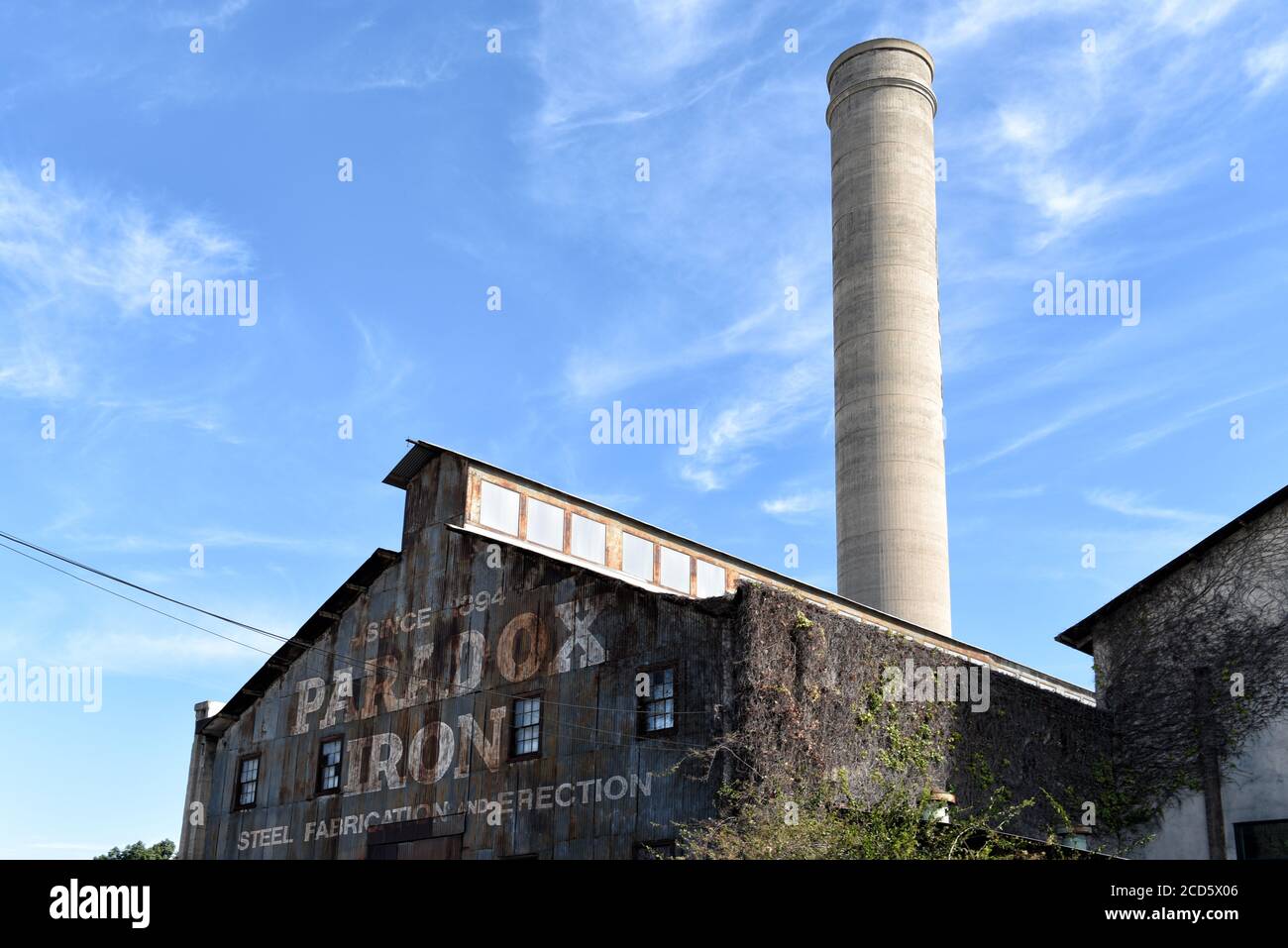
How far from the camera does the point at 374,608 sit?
30.0 meters

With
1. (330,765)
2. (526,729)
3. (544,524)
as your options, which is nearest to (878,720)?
(526,729)

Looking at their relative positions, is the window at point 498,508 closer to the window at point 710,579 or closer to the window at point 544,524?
the window at point 544,524

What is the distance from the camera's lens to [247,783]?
1239 inches

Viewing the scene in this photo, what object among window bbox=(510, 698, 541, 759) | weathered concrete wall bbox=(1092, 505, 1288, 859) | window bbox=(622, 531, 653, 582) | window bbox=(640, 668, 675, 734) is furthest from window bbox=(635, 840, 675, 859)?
weathered concrete wall bbox=(1092, 505, 1288, 859)

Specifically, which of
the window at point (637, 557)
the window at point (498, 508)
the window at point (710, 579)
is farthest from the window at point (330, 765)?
the window at point (710, 579)

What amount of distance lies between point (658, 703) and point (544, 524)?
7803mm

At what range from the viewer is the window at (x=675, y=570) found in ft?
101

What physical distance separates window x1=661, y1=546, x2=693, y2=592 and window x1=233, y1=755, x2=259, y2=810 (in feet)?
36.3

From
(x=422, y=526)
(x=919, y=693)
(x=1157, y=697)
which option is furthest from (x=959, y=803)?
(x=422, y=526)

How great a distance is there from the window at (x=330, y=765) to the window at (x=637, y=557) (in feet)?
25.4

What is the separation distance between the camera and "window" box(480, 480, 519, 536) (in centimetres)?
2872

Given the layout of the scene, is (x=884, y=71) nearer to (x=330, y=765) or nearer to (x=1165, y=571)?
(x=1165, y=571)
